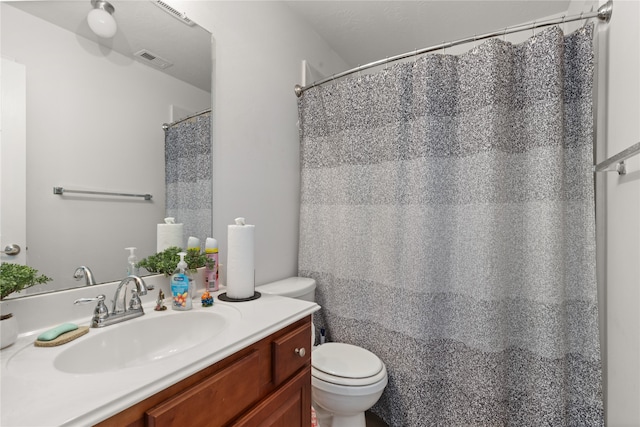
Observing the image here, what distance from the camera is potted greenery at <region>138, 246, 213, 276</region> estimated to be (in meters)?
1.13

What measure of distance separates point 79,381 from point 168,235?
656mm

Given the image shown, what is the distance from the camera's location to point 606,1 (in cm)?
118

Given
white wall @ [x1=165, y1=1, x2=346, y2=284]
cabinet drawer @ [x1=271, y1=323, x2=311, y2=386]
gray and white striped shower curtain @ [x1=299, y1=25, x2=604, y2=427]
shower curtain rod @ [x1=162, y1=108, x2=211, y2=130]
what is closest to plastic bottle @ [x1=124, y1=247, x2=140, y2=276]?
white wall @ [x1=165, y1=1, x2=346, y2=284]

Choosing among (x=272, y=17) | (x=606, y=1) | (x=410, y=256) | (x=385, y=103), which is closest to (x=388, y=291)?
(x=410, y=256)

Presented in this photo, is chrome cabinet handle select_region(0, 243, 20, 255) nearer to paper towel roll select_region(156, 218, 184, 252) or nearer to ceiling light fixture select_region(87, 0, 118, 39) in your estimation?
paper towel roll select_region(156, 218, 184, 252)

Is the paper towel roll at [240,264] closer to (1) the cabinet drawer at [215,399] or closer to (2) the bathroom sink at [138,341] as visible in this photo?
(2) the bathroom sink at [138,341]

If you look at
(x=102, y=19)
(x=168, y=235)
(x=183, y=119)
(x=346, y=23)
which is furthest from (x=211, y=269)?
(x=346, y=23)

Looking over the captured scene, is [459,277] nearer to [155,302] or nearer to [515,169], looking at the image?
[515,169]

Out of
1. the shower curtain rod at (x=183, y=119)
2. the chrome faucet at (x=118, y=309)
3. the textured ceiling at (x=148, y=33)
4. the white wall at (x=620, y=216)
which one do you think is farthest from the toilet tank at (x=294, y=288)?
the white wall at (x=620, y=216)

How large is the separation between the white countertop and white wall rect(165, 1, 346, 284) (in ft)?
2.33

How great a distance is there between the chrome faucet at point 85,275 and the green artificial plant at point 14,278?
136mm

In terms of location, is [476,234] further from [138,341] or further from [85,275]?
[85,275]

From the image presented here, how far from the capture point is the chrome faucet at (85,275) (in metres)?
0.96

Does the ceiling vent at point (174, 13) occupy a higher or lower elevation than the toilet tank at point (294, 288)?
higher
